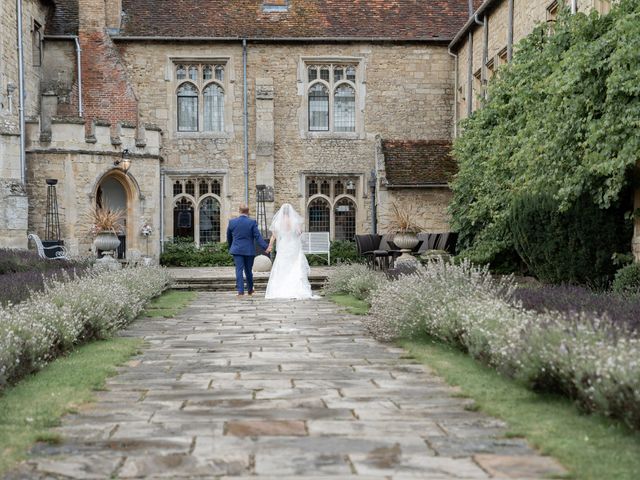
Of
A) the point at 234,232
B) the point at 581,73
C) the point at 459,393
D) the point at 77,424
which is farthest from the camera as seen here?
the point at 234,232

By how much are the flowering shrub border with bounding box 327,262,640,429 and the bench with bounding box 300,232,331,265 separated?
1557cm

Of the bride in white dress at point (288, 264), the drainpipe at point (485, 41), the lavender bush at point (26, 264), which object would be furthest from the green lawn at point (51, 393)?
the drainpipe at point (485, 41)

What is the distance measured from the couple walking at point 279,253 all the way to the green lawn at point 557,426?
8783mm

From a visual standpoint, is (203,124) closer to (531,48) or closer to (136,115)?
(136,115)

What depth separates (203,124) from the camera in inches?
1049

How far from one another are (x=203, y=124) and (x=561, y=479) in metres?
23.8

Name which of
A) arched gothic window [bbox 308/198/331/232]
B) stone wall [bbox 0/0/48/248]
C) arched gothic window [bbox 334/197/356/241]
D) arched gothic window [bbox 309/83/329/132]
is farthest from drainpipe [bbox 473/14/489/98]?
stone wall [bbox 0/0/48/248]

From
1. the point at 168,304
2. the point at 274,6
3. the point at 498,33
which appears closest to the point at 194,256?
the point at 274,6

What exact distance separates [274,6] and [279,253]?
537 inches

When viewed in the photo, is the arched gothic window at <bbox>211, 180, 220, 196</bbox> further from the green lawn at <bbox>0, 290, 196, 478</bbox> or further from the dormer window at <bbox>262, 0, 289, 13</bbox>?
the green lawn at <bbox>0, 290, 196, 478</bbox>

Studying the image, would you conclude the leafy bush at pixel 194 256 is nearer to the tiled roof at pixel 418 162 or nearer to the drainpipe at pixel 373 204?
the drainpipe at pixel 373 204

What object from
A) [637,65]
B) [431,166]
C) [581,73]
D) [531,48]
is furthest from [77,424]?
[431,166]

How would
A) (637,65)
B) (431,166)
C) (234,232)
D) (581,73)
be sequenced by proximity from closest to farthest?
(637,65) → (581,73) → (234,232) → (431,166)

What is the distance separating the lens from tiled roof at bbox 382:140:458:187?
25078mm
